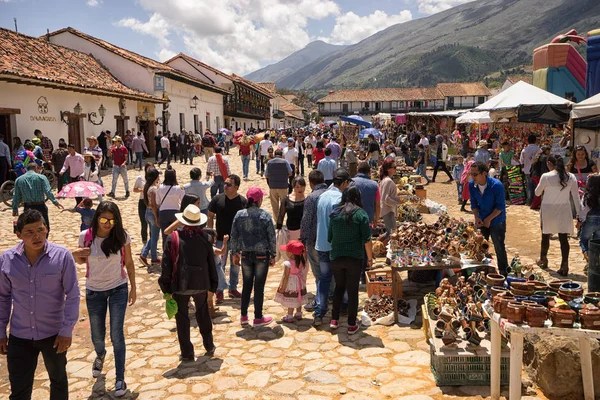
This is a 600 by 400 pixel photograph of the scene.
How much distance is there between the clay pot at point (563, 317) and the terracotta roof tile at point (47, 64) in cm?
1447

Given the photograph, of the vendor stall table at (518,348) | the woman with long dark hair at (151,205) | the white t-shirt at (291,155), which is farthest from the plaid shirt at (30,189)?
the white t-shirt at (291,155)

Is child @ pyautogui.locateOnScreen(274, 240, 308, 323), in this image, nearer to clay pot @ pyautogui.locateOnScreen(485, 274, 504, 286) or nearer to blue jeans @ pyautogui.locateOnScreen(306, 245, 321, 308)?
blue jeans @ pyautogui.locateOnScreen(306, 245, 321, 308)

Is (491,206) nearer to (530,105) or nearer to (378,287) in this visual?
(378,287)

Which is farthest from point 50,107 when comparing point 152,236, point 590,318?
point 590,318

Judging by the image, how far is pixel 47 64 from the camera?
18312mm

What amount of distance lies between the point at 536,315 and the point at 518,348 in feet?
0.85

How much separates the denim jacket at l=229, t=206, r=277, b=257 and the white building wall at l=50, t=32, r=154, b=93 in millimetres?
23069

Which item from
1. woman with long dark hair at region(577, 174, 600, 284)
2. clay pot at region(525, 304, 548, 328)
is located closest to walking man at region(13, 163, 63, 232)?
clay pot at region(525, 304, 548, 328)

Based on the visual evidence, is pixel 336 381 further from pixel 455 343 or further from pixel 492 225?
pixel 492 225

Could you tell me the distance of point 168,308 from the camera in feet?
15.0

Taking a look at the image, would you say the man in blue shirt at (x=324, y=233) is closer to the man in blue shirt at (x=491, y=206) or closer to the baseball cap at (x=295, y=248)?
the baseball cap at (x=295, y=248)

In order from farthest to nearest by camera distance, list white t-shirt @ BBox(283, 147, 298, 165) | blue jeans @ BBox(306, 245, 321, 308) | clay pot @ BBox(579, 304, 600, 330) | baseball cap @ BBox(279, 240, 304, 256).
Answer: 1. white t-shirt @ BBox(283, 147, 298, 165)
2. blue jeans @ BBox(306, 245, 321, 308)
3. baseball cap @ BBox(279, 240, 304, 256)
4. clay pot @ BBox(579, 304, 600, 330)

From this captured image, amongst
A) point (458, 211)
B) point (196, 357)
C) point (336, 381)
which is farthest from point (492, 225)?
point (458, 211)

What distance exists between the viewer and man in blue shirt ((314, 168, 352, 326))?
5.39 meters
